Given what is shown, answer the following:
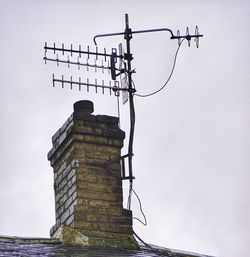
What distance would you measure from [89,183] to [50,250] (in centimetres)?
128

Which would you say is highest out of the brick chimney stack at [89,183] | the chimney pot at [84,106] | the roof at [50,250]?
the chimney pot at [84,106]

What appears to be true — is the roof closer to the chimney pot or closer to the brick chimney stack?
the brick chimney stack

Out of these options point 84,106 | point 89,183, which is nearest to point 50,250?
point 89,183

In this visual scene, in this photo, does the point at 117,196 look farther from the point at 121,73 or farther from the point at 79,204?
the point at 121,73

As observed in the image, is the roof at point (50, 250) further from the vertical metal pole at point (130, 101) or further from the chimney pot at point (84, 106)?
the chimney pot at point (84, 106)

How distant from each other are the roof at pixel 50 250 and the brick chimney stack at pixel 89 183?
0.17m

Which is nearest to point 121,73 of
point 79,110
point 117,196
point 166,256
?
point 79,110

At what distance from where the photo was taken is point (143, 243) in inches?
489

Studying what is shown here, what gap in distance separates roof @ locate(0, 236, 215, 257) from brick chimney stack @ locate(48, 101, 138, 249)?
175mm

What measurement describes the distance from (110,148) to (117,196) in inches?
24.9

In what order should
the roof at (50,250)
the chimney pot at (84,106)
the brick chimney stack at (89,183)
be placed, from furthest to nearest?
the chimney pot at (84,106), the brick chimney stack at (89,183), the roof at (50,250)

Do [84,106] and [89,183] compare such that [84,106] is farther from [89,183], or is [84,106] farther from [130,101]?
[89,183]

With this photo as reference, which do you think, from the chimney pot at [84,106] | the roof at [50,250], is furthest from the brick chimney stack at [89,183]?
the roof at [50,250]

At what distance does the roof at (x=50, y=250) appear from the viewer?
1114 cm
